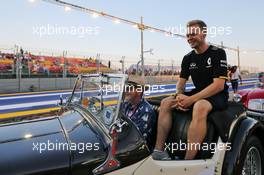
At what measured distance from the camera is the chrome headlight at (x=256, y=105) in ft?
18.2

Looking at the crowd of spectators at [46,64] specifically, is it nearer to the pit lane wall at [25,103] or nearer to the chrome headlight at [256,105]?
the pit lane wall at [25,103]

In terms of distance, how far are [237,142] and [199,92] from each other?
63 cm

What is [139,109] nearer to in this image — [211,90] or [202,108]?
[202,108]

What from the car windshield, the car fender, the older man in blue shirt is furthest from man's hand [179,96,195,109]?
the car windshield

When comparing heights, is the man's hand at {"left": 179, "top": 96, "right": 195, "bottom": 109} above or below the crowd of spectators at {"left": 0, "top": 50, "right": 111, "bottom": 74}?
below

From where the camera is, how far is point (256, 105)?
5.61 metres

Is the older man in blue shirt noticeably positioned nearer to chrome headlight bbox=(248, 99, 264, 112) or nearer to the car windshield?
the car windshield

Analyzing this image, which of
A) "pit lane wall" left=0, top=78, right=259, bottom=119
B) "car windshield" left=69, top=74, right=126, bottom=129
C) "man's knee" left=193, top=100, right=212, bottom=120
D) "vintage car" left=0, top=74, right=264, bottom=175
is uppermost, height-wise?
"car windshield" left=69, top=74, right=126, bottom=129

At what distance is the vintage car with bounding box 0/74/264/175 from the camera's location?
213cm

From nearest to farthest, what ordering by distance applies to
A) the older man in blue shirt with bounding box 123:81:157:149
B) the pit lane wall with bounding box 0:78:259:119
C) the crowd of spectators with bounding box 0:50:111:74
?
1. the older man in blue shirt with bounding box 123:81:157:149
2. the pit lane wall with bounding box 0:78:259:119
3. the crowd of spectators with bounding box 0:50:111:74

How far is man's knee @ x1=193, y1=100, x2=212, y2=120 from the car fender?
361mm

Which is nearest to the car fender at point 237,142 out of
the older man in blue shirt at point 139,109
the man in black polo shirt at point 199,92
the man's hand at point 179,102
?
the man in black polo shirt at point 199,92

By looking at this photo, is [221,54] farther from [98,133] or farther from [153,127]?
[98,133]

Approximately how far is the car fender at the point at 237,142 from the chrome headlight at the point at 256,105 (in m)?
2.21
